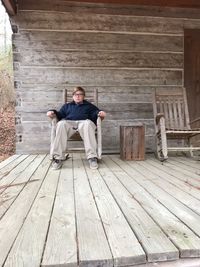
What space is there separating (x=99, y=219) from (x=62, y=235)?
0.27 meters

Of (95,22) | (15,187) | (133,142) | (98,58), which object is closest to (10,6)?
(95,22)

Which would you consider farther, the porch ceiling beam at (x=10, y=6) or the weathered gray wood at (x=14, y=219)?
the porch ceiling beam at (x=10, y=6)

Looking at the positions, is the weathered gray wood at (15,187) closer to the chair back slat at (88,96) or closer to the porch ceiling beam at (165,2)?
the chair back slat at (88,96)

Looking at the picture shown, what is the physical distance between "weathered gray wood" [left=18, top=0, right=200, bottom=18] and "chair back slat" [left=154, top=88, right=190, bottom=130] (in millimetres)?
1265

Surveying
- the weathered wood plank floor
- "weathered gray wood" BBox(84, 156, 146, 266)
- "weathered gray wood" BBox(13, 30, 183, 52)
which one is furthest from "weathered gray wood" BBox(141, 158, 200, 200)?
"weathered gray wood" BBox(13, 30, 183, 52)

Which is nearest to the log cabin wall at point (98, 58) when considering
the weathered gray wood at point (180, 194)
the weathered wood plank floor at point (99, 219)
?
the weathered wood plank floor at point (99, 219)

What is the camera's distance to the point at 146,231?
138 centimetres

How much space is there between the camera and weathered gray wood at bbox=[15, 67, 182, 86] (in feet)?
14.7

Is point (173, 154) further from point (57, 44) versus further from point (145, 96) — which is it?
point (57, 44)

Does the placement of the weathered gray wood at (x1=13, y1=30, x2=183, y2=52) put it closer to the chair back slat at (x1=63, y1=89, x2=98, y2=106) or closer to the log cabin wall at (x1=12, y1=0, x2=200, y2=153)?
the log cabin wall at (x1=12, y1=0, x2=200, y2=153)

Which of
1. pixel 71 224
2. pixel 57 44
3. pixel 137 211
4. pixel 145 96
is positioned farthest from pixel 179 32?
pixel 71 224

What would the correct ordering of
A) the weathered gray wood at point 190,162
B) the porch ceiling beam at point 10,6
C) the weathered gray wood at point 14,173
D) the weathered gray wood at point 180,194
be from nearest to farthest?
the weathered gray wood at point 180,194
the weathered gray wood at point 14,173
the weathered gray wood at point 190,162
the porch ceiling beam at point 10,6

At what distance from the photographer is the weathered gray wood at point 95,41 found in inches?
174

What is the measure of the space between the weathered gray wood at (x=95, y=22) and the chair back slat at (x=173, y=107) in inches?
→ 41.9
